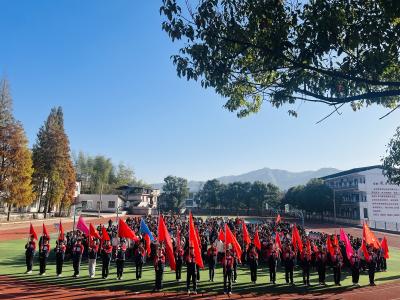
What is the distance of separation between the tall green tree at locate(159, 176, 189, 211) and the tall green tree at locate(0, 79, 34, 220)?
49569 millimetres

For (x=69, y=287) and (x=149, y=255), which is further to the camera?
(x=149, y=255)

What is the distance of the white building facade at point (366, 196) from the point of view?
49.8 m

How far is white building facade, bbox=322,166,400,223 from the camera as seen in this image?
49847mm

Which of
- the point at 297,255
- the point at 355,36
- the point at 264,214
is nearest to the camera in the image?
the point at 355,36

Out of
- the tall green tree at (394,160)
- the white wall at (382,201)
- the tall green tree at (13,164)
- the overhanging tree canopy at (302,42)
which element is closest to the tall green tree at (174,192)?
the white wall at (382,201)

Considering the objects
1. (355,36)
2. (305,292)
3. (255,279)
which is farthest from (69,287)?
(355,36)

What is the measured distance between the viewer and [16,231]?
119 feet

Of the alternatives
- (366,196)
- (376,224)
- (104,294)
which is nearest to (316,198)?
(366,196)

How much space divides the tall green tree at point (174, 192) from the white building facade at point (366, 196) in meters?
37.1

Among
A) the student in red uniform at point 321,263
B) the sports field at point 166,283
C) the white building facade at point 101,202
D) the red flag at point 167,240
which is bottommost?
the sports field at point 166,283

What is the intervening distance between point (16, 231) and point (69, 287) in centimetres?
2600

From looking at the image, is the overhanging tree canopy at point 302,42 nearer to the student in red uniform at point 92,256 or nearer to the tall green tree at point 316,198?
the student in red uniform at point 92,256

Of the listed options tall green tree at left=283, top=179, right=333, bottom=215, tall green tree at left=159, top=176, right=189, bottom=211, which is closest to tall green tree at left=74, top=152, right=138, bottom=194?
tall green tree at left=159, top=176, right=189, bottom=211

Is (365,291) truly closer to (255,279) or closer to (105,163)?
(255,279)
